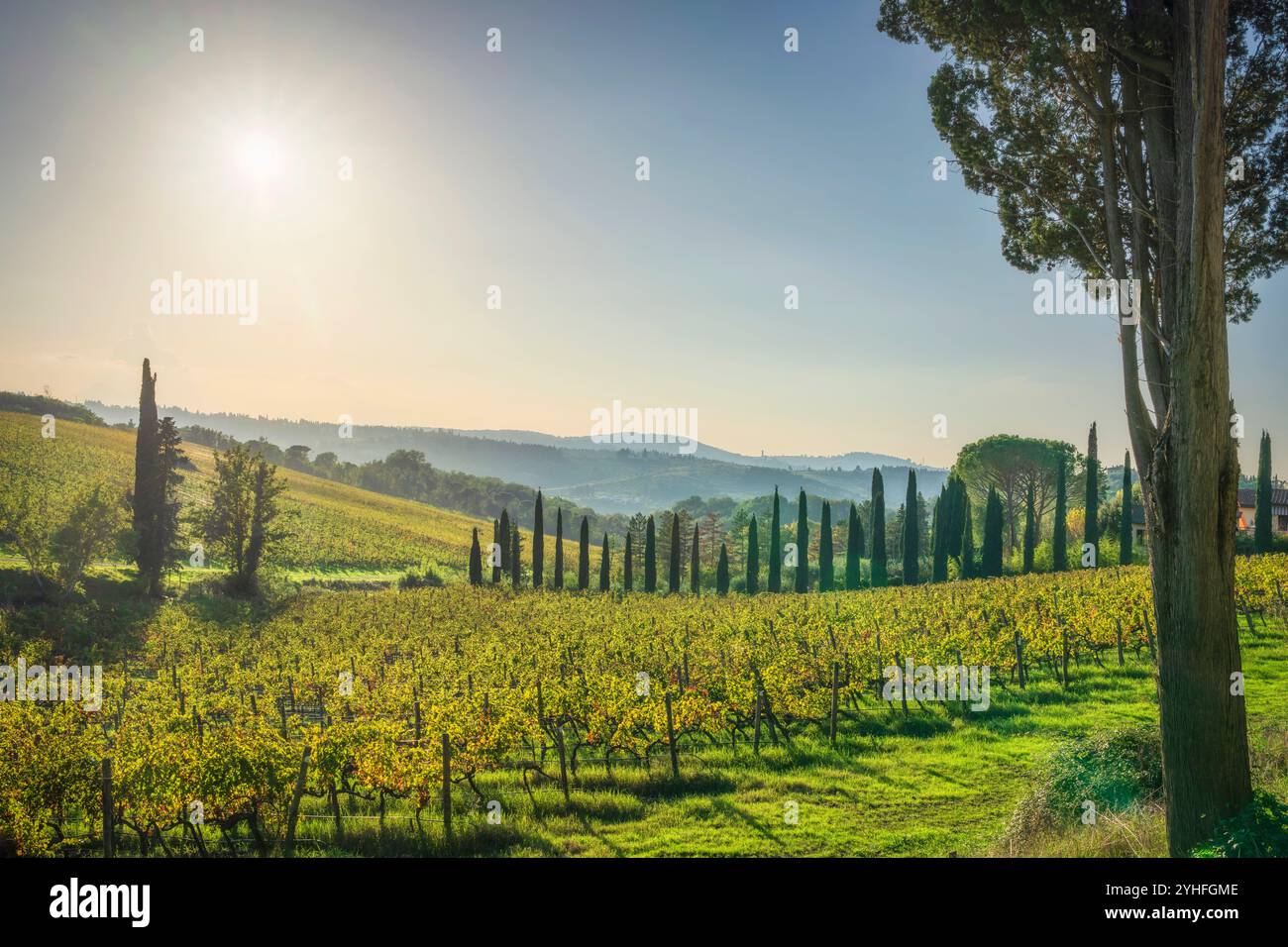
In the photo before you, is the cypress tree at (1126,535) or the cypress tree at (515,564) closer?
the cypress tree at (1126,535)

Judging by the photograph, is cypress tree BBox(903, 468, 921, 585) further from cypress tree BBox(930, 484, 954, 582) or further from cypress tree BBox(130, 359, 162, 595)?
cypress tree BBox(130, 359, 162, 595)

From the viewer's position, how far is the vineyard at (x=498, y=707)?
8469 mm

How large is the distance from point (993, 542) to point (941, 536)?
3472 millimetres

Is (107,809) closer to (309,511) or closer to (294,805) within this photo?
(294,805)

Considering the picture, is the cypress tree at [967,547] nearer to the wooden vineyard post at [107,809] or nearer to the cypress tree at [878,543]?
the cypress tree at [878,543]

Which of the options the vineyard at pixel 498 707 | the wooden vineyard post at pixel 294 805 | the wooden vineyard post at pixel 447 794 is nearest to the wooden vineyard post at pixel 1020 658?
the vineyard at pixel 498 707

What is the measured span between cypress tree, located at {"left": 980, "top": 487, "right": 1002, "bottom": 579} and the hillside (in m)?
35.7

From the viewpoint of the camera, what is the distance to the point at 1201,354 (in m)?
6.30

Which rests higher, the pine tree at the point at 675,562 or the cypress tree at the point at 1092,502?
the cypress tree at the point at 1092,502

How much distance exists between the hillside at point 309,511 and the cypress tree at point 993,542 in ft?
117

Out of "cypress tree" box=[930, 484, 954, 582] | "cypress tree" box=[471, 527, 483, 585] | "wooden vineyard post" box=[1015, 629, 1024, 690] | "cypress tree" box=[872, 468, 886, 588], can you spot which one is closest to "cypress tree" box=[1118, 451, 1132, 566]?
"cypress tree" box=[930, 484, 954, 582]

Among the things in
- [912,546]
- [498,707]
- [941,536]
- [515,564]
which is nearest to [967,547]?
[941,536]
